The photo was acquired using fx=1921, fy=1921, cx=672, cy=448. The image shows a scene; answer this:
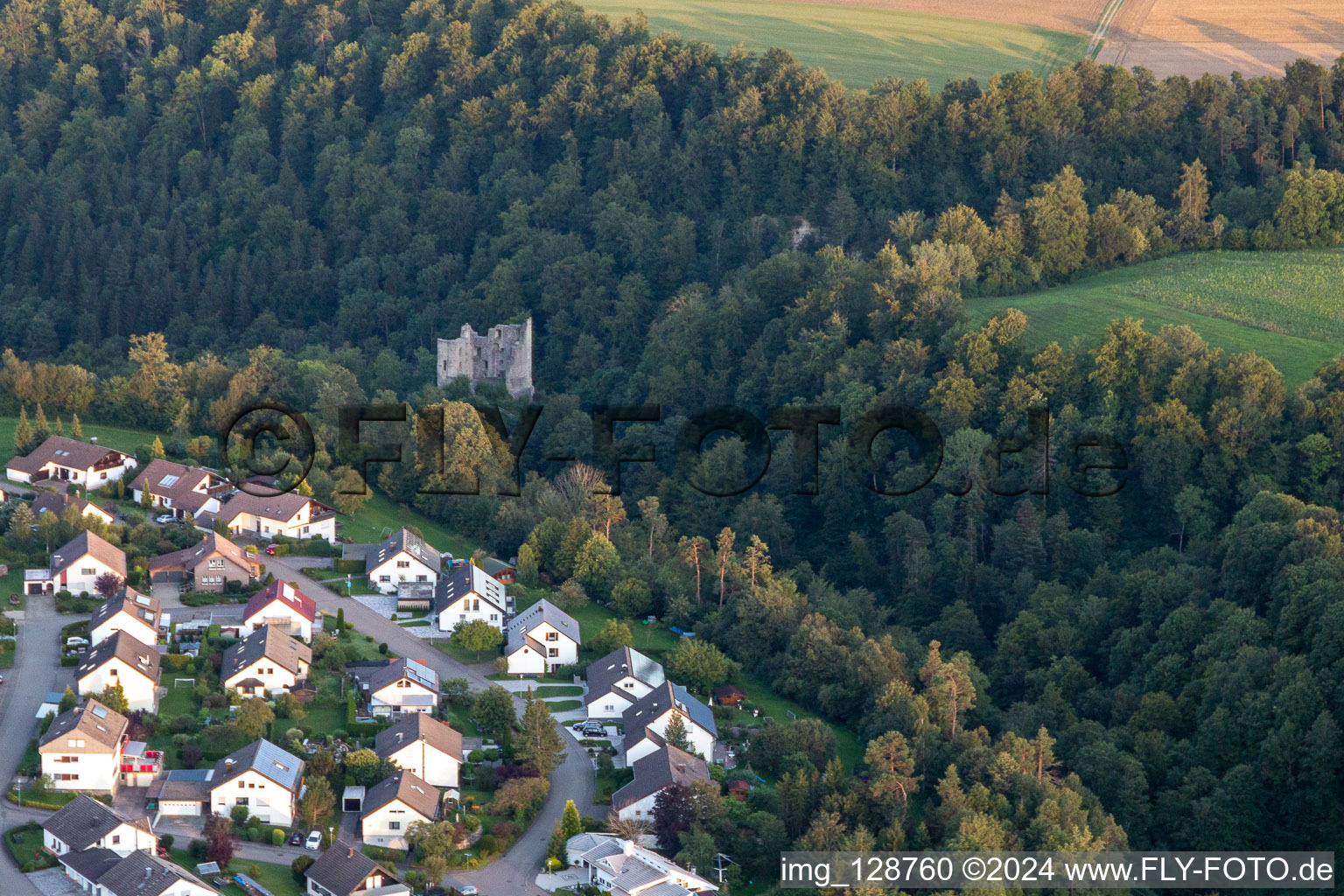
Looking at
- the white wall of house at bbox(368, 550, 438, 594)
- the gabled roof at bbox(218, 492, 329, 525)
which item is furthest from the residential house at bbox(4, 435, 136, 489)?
the white wall of house at bbox(368, 550, 438, 594)

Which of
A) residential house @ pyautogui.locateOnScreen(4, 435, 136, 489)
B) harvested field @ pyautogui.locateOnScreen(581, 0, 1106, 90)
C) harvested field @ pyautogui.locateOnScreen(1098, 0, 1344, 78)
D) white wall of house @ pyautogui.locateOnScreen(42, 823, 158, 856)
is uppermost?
harvested field @ pyautogui.locateOnScreen(1098, 0, 1344, 78)

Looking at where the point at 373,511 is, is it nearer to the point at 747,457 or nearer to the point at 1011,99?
the point at 747,457

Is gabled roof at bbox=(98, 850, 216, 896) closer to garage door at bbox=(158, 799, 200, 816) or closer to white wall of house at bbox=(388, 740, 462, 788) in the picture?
garage door at bbox=(158, 799, 200, 816)

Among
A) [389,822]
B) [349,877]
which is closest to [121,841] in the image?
[349,877]

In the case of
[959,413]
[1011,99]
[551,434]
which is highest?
[1011,99]

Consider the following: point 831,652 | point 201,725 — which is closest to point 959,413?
point 831,652
